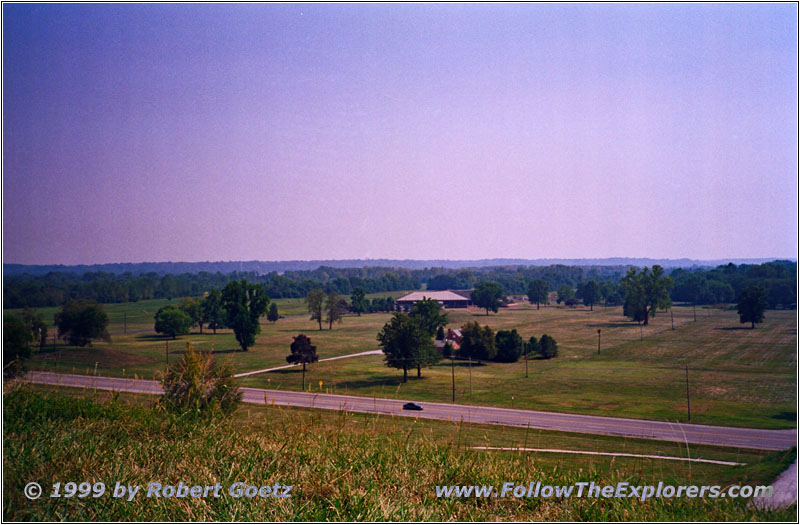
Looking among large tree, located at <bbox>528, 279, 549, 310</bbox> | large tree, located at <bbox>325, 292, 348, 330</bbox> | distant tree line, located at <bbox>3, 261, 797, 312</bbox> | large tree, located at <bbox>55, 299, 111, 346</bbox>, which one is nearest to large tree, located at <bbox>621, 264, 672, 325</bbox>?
distant tree line, located at <bbox>3, 261, 797, 312</bbox>

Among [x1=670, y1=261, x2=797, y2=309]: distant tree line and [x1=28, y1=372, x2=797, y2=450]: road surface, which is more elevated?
[x1=670, y1=261, x2=797, y2=309]: distant tree line

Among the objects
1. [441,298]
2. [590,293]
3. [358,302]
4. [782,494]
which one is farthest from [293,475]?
[590,293]

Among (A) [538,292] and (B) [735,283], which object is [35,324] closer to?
(B) [735,283]

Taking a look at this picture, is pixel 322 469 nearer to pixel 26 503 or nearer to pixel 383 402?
pixel 26 503

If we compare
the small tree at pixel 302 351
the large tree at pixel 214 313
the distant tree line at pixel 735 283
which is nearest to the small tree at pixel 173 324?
the large tree at pixel 214 313

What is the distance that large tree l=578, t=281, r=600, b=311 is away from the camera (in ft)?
88.3

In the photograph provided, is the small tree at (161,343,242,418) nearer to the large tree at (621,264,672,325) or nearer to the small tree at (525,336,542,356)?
the small tree at (525,336,542,356)

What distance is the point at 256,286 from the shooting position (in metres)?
18.9

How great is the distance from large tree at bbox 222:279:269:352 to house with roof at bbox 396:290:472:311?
9840 mm

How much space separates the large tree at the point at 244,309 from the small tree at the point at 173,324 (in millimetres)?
1318

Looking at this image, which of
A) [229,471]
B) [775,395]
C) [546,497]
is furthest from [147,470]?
[775,395]

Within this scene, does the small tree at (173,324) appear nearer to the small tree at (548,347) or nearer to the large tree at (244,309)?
the large tree at (244,309)

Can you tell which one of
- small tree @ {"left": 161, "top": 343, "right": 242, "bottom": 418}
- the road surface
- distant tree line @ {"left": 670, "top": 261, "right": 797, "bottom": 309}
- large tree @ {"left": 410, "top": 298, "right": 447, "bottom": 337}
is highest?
distant tree line @ {"left": 670, "top": 261, "right": 797, "bottom": 309}

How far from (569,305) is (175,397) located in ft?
84.5
